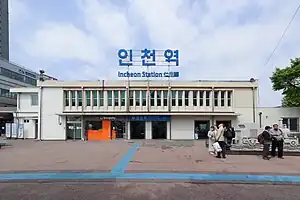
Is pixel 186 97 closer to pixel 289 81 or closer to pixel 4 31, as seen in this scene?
pixel 289 81

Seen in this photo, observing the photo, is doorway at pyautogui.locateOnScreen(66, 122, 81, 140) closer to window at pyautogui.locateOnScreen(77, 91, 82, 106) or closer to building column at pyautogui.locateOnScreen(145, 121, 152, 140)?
window at pyautogui.locateOnScreen(77, 91, 82, 106)

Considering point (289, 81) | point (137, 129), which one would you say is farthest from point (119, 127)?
point (289, 81)

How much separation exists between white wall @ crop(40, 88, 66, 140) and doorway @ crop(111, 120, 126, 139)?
206 inches

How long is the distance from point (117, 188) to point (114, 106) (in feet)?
75.0

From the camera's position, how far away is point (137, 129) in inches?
1215

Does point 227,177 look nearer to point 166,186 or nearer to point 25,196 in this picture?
point 166,186

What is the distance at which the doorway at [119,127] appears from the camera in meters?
30.7

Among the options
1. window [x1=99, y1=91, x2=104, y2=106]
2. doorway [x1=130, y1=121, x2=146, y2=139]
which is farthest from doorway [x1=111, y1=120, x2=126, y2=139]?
window [x1=99, y1=91, x2=104, y2=106]

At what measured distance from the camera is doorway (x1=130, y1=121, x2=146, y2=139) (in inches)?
1210

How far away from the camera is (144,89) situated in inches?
1201

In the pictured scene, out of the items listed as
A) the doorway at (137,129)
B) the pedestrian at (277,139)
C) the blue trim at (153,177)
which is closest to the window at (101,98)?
the doorway at (137,129)

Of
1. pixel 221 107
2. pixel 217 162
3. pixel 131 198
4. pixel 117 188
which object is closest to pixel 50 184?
pixel 117 188

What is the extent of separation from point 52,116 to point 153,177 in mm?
23841

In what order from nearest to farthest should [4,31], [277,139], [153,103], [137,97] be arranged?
1. [277,139]
2. [153,103]
3. [137,97]
4. [4,31]
